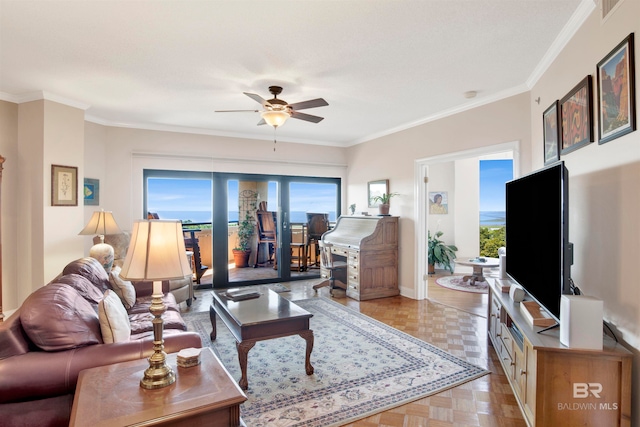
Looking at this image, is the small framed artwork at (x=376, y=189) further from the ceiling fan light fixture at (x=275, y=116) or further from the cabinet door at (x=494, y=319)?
the cabinet door at (x=494, y=319)

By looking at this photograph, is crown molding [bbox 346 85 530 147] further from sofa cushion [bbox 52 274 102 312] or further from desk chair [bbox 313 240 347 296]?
sofa cushion [bbox 52 274 102 312]

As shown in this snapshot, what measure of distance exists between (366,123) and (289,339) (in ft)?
10.9

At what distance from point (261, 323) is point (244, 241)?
3737 mm

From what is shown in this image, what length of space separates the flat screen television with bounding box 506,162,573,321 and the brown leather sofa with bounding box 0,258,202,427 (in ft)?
6.75

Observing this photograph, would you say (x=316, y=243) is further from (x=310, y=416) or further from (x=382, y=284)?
(x=310, y=416)

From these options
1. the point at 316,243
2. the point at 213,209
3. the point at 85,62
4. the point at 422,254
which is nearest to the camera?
the point at 85,62

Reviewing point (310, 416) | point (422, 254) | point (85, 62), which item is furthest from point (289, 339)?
point (85, 62)

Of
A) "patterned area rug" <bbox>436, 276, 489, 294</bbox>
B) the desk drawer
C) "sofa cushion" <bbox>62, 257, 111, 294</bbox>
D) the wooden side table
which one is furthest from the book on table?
"patterned area rug" <bbox>436, 276, 489, 294</bbox>

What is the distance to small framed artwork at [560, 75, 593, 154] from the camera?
7.09 ft

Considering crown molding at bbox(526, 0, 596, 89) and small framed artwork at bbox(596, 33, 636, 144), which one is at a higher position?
crown molding at bbox(526, 0, 596, 89)

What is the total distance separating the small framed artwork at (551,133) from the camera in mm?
Result: 2725

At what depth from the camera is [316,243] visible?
6781 millimetres

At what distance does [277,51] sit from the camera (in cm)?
282

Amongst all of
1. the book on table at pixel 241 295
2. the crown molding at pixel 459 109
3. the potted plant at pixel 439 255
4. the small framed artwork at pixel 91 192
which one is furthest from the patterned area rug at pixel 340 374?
the potted plant at pixel 439 255
